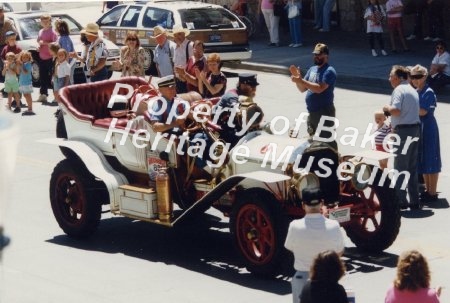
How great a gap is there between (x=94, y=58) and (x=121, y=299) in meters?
8.40

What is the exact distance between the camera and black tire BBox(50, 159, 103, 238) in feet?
39.2

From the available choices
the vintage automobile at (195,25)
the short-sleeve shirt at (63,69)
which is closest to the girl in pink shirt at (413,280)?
the short-sleeve shirt at (63,69)

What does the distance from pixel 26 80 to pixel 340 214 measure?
38.6 feet

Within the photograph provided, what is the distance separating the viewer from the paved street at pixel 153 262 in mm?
10203

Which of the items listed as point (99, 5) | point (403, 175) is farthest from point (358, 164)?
point (99, 5)

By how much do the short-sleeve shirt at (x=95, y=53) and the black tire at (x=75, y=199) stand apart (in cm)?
582

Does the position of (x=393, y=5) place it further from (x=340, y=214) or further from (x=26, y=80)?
(x=340, y=214)

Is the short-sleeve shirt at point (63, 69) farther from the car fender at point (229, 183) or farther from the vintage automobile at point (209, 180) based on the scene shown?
the car fender at point (229, 183)

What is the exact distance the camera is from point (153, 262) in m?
11.4

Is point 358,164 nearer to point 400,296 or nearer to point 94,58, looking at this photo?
point 400,296

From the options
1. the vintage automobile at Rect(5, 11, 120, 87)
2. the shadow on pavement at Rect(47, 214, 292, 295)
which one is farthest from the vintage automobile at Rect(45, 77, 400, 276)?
the vintage automobile at Rect(5, 11, 120, 87)

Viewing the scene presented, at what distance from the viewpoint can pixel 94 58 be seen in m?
18.0

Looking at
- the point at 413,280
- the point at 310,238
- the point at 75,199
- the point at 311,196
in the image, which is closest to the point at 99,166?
the point at 75,199

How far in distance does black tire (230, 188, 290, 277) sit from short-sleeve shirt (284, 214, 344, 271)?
1.70m
